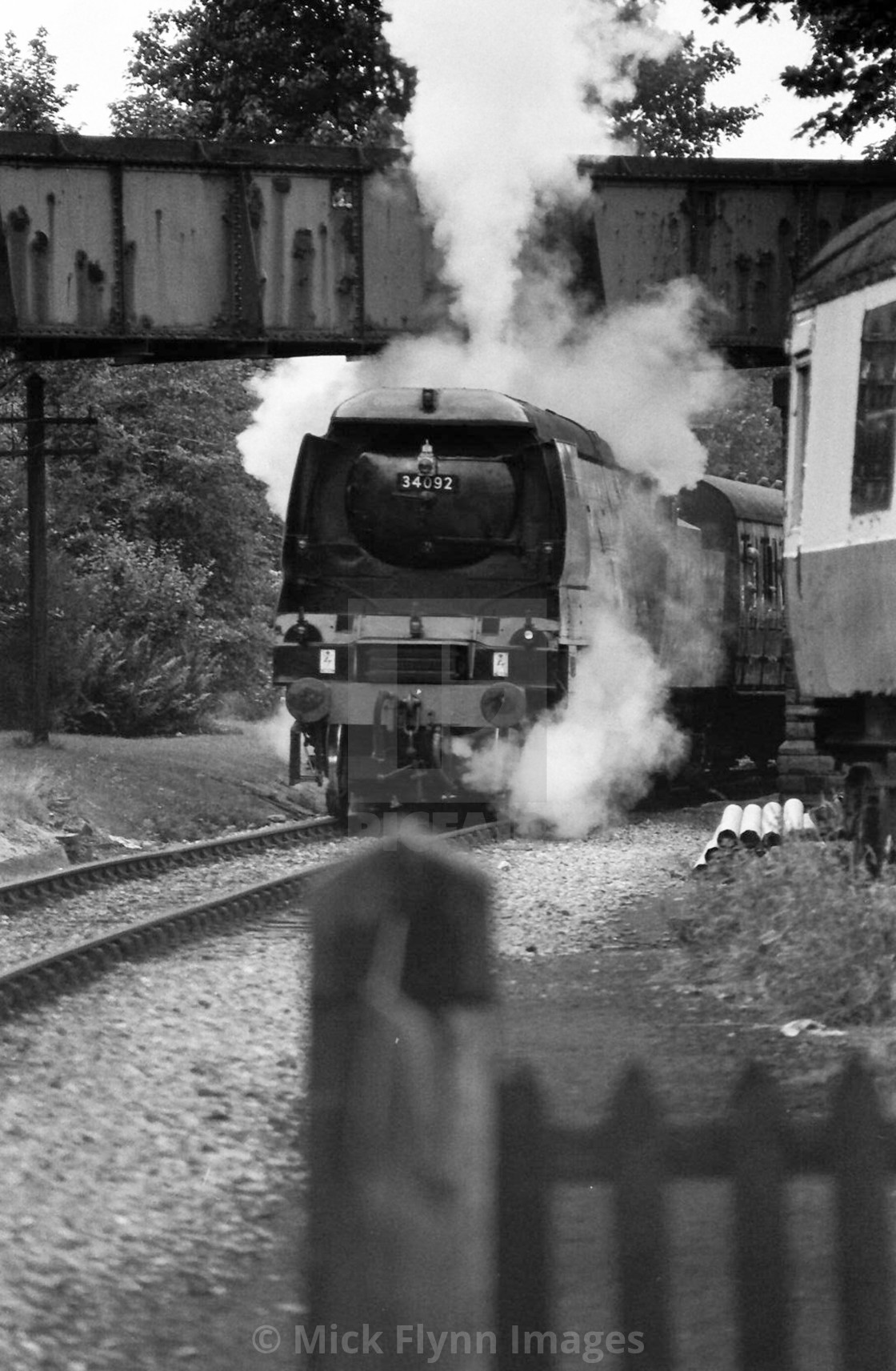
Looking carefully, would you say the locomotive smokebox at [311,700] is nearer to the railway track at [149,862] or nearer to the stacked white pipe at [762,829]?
the railway track at [149,862]

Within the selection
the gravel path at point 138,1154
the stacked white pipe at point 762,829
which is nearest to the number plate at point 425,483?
the stacked white pipe at point 762,829

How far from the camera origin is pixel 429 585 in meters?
15.5

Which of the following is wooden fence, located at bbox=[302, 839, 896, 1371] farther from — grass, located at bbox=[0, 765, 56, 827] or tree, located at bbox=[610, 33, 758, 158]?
tree, located at bbox=[610, 33, 758, 158]

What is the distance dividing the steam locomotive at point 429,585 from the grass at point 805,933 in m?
5.51

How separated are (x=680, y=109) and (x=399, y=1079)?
127 feet

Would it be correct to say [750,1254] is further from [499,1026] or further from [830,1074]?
[830,1074]

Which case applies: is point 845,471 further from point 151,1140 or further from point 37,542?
point 37,542

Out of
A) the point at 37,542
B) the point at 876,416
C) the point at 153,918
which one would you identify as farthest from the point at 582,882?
the point at 37,542

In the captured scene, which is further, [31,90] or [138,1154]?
[31,90]

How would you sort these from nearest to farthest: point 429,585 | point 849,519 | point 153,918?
1. point 849,519
2. point 153,918
3. point 429,585

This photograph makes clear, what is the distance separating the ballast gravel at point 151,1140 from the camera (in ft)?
13.5

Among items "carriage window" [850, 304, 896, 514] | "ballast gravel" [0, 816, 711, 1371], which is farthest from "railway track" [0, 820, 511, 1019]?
"carriage window" [850, 304, 896, 514]

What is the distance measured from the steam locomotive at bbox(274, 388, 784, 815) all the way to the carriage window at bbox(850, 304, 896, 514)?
5753mm

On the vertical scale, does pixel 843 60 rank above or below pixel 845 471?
above
